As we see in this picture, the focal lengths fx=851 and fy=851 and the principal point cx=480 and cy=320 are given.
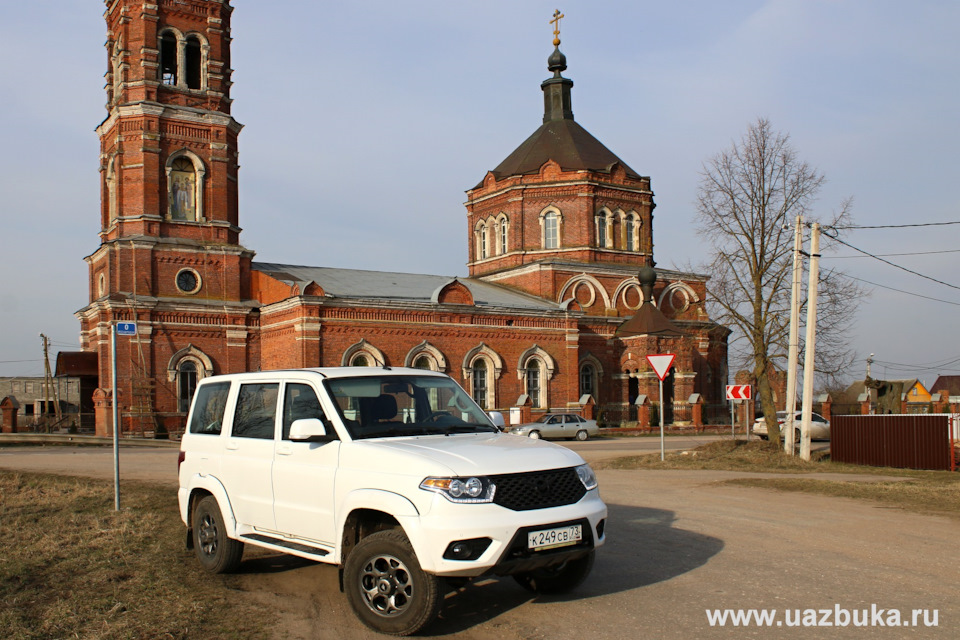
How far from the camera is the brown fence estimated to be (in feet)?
58.9

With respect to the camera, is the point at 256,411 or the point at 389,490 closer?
the point at 389,490

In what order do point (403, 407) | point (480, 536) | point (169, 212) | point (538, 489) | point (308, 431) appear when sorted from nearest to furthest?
point (480, 536) < point (538, 489) < point (308, 431) < point (403, 407) < point (169, 212)

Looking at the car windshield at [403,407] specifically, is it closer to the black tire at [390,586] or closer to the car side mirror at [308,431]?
the car side mirror at [308,431]

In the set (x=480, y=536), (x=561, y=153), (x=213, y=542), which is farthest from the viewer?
(x=561, y=153)

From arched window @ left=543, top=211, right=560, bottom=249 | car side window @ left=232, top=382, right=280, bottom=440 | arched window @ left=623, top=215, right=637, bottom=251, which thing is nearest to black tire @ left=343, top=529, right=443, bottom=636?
car side window @ left=232, top=382, right=280, bottom=440

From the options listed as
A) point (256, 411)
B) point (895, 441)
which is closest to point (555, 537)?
point (256, 411)

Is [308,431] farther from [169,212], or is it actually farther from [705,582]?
[169,212]

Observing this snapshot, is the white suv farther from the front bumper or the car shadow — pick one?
the car shadow

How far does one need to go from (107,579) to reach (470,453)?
12.5 ft

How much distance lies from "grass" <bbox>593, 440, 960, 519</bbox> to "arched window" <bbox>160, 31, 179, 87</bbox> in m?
24.5

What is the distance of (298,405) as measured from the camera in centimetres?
707

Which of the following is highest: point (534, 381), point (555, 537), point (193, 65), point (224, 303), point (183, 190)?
point (193, 65)

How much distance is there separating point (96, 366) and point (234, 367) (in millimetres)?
6236

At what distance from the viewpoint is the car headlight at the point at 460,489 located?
5789 mm
